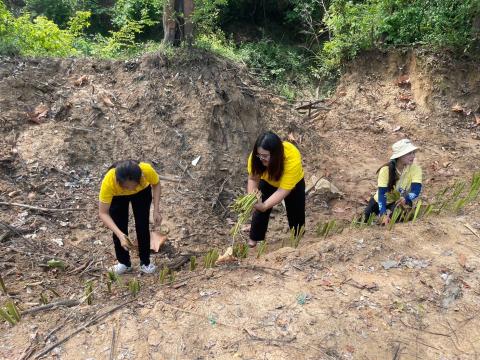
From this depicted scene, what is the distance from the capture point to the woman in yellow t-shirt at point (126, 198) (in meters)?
2.94

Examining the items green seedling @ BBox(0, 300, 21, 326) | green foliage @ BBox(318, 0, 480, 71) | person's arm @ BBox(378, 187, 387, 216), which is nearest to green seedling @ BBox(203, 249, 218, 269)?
green seedling @ BBox(0, 300, 21, 326)

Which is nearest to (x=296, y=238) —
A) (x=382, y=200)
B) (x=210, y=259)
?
(x=210, y=259)

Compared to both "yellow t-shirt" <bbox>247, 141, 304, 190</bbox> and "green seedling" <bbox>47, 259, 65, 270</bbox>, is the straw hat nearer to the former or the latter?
"yellow t-shirt" <bbox>247, 141, 304, 190</bbox>

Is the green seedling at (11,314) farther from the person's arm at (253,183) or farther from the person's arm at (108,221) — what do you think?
the person's arm at (253,183)

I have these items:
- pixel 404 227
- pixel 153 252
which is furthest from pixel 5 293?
pixel 404 227

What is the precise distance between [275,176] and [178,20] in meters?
3.63

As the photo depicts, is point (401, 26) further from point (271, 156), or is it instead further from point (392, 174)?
point (271, 156)

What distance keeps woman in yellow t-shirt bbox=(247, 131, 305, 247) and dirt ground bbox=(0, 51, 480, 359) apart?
1.24 feet

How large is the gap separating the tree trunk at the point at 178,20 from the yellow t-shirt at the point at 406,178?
374 cm

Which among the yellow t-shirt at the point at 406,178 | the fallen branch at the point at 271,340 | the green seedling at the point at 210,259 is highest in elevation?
the yellow t-shirt at the point at 406,178

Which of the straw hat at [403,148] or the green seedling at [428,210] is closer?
the straw hat at [403,148]

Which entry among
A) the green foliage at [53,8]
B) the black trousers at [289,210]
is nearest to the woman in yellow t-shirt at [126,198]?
the black trousers at [289,210]

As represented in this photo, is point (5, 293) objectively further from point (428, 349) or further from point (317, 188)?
point (317, 188)

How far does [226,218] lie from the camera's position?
5383mm
